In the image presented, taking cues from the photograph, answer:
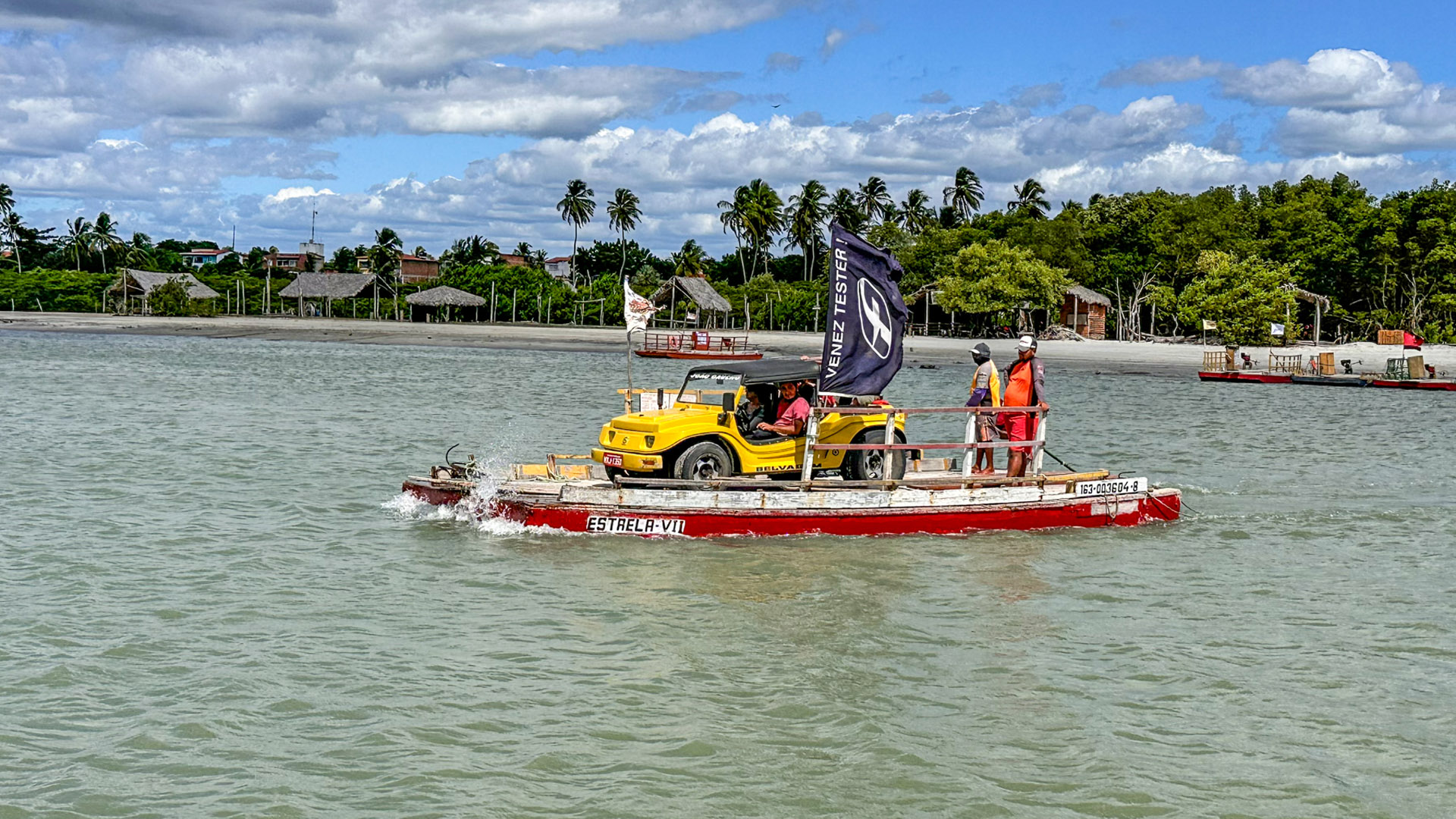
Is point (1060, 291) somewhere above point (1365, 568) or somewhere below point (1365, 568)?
above

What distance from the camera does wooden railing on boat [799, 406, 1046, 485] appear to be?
14.3 m

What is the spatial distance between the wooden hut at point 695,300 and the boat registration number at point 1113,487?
66961mm

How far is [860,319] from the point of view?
568 inches

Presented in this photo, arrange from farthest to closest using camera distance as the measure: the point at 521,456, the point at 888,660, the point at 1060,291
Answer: the point at 1060,291
the point at 521,456
the point at 888,660

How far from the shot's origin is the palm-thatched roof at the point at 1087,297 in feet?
245

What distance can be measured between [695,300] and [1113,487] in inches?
2770

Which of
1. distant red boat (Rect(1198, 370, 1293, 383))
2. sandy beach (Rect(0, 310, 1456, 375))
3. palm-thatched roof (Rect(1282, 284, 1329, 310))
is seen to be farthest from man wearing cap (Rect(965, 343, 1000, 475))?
palm-thatched roof (Rect(1282, 284, 1329, 310))

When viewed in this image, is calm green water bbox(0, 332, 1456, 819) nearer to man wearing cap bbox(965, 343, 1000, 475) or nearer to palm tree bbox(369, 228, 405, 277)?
man wearing cap bbox(965, 343, 1000, 475)

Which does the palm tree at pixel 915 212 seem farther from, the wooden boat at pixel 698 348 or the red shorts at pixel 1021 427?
the red shorts at pixel 1021 427

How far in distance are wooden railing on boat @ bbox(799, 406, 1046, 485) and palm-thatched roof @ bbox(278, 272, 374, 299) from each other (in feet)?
296

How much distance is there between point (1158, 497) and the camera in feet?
53.6

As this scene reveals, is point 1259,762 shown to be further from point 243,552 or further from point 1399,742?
point 243,552

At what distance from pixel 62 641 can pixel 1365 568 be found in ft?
43.1

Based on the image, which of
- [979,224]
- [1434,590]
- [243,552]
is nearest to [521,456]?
[243,552]
